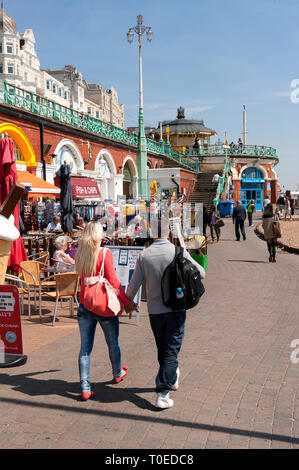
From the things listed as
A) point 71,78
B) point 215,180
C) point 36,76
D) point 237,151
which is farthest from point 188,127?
point 71,78

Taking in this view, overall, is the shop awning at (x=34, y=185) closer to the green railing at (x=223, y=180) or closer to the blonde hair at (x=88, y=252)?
Result: the blonde hair at (x=88, y=252)

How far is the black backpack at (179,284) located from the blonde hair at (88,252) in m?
0.74

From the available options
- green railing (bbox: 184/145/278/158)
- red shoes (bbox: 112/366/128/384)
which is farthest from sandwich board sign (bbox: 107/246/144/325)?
green railing (bbox: 184/145/278/158)

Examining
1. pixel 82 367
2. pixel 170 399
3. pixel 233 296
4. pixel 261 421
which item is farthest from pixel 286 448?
pixel 233 296

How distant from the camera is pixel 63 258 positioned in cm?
837

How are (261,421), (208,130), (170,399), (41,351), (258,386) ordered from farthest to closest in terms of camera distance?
(208,130) < (41,351) < (258,386) < (170,399) < (261,421)

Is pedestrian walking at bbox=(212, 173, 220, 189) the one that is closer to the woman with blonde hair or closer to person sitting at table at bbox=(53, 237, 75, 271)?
person sitting at table at bbox=(53, 237, 75, 271)

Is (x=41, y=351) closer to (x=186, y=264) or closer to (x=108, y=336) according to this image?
(x=108, y=336)

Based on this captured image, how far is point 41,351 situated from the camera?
6113 millimetres

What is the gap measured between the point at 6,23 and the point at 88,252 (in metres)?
74.6

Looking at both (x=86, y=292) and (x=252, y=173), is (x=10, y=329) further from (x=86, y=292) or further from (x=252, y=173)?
(x=252, y=173)

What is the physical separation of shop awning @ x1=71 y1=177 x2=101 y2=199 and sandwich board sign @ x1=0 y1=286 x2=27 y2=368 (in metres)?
15.2

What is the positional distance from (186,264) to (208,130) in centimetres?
5913

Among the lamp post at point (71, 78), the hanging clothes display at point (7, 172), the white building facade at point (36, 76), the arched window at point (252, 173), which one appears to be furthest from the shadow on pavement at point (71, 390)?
the lamp post at point (71, 78)
